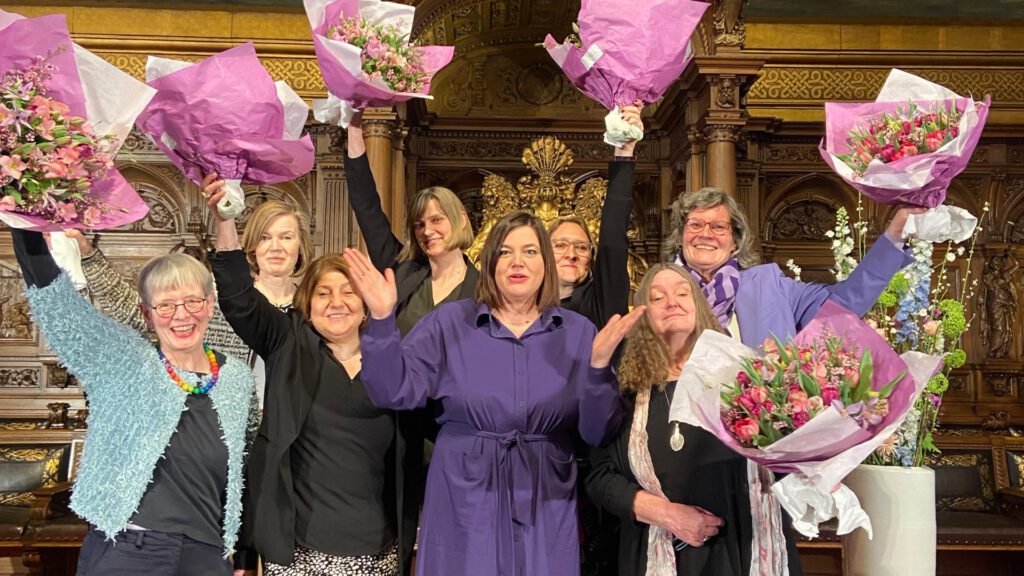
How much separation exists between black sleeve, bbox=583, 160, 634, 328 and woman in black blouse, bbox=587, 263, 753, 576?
21 cm

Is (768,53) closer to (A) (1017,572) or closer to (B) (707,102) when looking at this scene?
(B) (707,102)

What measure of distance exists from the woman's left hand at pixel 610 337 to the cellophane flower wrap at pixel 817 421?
6.7 inches

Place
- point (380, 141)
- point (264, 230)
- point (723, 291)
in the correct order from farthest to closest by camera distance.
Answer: point (380, 141) < point (264, 230) < point (723, 291)

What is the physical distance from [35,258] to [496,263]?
1083mm

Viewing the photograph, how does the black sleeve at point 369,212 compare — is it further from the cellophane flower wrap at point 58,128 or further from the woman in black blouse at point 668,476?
the woman in black blouse at point 668,476

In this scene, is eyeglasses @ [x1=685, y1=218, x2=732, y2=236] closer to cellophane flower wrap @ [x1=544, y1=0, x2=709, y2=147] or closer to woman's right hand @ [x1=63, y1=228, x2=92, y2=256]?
cellophane flower wrap @ [x1=544, y1=0, x2=709, y2=147]

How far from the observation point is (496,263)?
2.34m

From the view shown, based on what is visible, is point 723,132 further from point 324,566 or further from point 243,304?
point 324,566

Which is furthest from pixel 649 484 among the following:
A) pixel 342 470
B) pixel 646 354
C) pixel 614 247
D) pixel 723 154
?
pixel 723 154

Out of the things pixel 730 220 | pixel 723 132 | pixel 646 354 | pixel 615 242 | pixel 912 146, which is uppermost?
pixel 723 132

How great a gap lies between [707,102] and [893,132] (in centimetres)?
378

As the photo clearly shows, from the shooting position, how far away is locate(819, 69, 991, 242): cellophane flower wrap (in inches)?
87.0


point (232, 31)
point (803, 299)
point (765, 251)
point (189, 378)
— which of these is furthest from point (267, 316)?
point (765, 251)

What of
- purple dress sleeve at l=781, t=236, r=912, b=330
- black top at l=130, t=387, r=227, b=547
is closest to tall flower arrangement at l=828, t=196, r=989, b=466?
purple dress sleeve at l=781, t=236, r=912, b=330
